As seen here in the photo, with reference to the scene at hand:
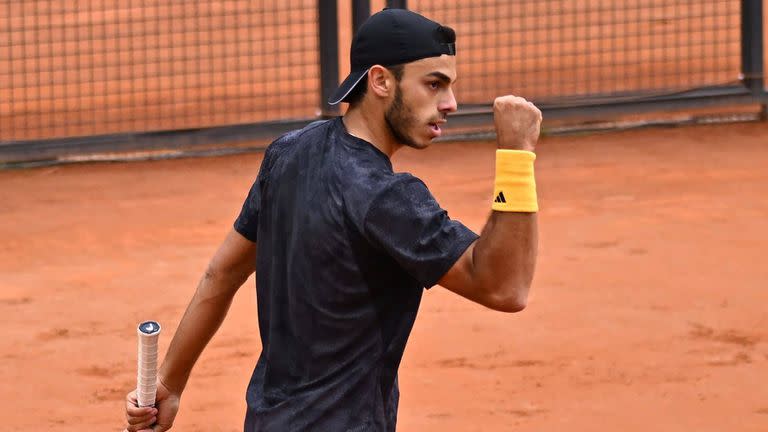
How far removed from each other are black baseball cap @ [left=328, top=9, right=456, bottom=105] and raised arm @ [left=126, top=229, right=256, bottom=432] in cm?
58

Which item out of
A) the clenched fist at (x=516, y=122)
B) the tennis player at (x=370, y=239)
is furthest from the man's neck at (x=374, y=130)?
the clenched fist at (x=516, y=122)

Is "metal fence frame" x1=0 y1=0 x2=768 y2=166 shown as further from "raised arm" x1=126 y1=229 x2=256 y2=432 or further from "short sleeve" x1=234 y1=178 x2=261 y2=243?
"short sleeve" x1=234 y1=178 x2=261 y2=243

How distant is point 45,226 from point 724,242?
152 inches

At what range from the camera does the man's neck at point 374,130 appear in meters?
3.63

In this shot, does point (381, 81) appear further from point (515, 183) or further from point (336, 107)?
point (336, 107)

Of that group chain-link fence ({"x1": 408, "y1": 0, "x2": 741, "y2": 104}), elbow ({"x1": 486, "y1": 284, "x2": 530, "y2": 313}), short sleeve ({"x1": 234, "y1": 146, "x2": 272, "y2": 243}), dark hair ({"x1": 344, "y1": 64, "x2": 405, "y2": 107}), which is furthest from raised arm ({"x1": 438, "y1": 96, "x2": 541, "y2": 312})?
chain-link fence ({"x1": 408, "y1": 0, "x2": 741, "y2": 104})

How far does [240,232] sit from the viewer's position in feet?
13.0

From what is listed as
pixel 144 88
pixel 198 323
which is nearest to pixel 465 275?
pixel 198 323

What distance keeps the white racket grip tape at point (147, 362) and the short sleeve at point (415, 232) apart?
652mm

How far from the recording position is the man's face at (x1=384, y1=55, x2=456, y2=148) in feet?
11.7

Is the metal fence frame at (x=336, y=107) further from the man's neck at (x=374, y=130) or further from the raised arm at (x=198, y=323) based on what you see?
the man's neck at (x=374, y=130)

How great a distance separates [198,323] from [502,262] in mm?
981

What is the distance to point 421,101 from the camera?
357cm

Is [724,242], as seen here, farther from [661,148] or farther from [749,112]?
[749,112]
